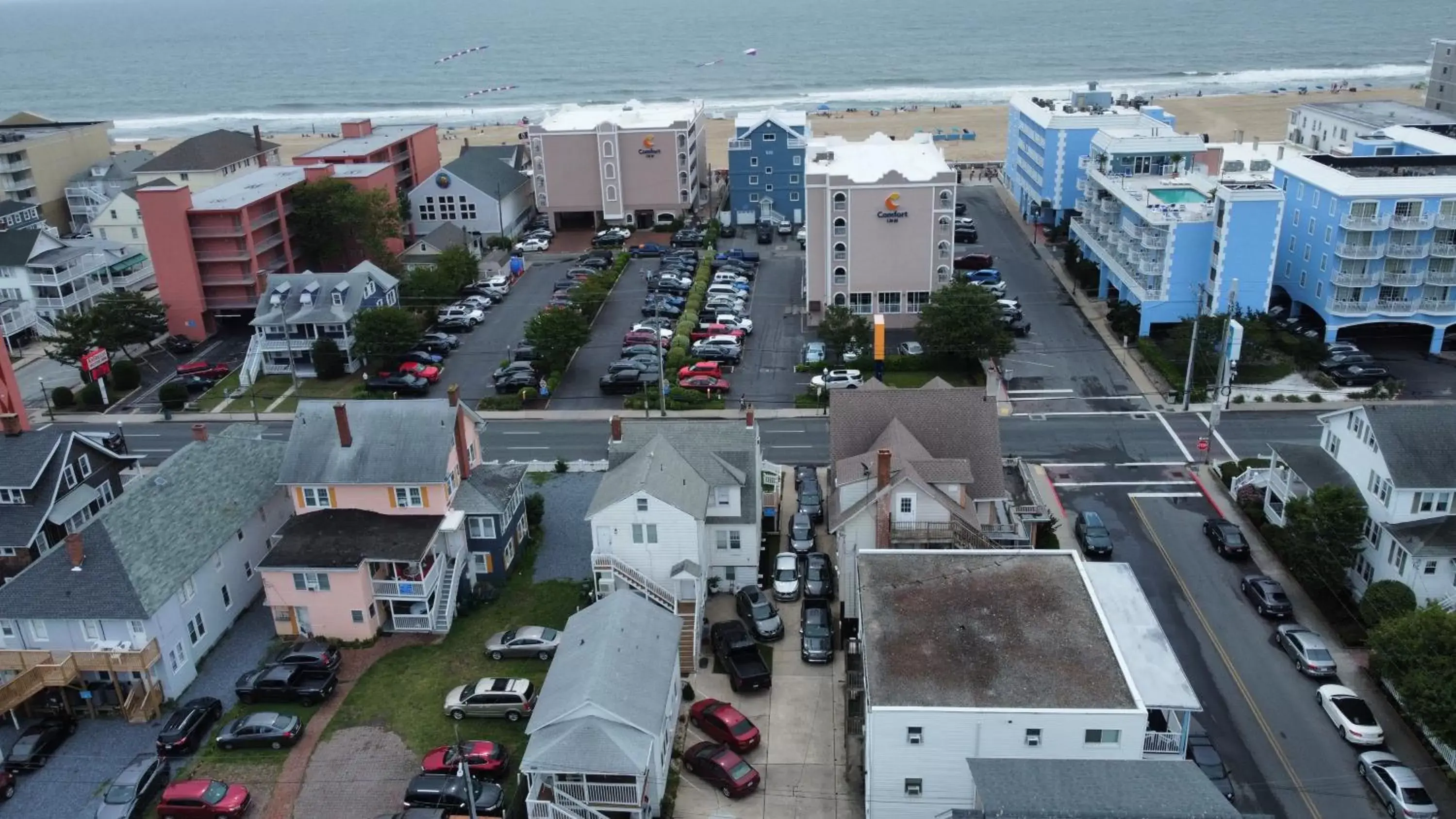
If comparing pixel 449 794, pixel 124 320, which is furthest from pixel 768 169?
pixel 449 794

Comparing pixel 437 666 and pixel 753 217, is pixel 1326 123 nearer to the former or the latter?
pixel 753 217

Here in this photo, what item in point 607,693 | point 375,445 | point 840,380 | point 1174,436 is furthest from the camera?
point 840,380

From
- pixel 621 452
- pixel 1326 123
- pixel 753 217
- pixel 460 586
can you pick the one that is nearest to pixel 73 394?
pixel 460 586

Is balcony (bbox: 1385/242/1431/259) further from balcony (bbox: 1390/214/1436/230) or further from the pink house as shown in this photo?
the pink house

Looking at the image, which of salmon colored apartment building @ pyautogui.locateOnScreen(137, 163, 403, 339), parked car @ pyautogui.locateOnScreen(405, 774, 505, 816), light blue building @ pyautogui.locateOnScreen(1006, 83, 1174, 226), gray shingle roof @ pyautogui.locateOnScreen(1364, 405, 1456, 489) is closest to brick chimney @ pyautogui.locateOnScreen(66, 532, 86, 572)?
parked car @ pyautogui.locateOnScreen(405, 774, 505, 816)

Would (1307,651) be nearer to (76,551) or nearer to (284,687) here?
(284,687)

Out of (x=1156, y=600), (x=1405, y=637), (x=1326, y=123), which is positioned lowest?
(x=1156, y=600)
